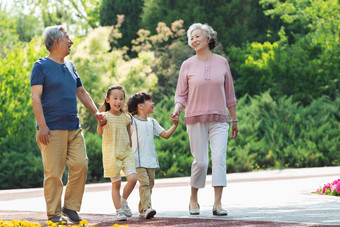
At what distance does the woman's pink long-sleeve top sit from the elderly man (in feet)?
4.51

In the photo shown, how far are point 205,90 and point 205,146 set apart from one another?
614 millimetres

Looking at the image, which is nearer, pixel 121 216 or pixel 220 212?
pixel 121 216

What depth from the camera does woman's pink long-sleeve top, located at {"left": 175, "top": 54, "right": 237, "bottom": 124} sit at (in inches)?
308

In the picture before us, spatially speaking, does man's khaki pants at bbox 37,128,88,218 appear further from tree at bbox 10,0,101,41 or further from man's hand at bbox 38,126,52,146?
tree at bbox 10,0,101,41

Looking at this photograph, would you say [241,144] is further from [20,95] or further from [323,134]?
[20,95]

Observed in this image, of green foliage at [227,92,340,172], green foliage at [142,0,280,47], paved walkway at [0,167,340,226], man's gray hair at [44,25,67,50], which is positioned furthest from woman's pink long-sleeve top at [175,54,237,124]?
green foliage at [142,0,280,47]

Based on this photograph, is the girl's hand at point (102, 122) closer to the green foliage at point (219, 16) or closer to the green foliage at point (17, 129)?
the green foliage at point (17, 129)

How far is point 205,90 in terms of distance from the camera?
7.84 m

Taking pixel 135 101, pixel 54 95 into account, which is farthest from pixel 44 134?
pixel 135 101

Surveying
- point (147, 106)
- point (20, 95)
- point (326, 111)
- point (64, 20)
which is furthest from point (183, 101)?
point (64, 20)

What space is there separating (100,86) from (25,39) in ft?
31.9

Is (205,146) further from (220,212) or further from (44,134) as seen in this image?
(44,134)

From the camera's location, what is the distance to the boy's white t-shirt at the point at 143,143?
784 cm

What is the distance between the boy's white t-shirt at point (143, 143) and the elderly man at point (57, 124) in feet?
2.77
